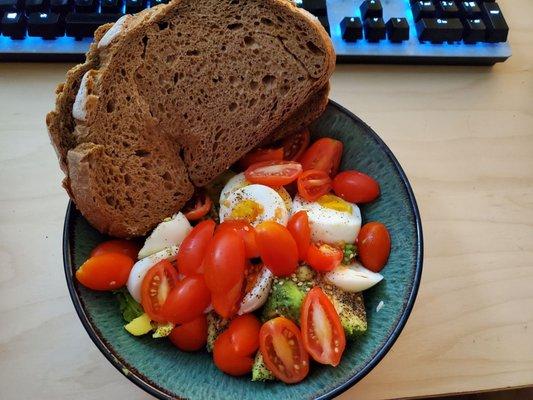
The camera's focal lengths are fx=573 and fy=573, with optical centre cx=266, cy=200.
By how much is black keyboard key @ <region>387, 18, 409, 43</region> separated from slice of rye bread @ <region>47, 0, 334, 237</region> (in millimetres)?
401

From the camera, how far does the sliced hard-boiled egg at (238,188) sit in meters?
1.01

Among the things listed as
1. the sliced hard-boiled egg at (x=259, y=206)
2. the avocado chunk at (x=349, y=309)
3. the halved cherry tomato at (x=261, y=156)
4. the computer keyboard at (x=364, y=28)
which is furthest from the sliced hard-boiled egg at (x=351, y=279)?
the computer keyboard at (x=364, y=28)

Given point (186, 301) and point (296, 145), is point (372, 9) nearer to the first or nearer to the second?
point (296, 145)

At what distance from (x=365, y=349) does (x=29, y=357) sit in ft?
1.94

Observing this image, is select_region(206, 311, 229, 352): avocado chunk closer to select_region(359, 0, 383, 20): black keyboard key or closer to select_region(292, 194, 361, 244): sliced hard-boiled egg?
select_region(292, 194, 361, 244): sliced hard-boiled egg

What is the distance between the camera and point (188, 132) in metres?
1.01

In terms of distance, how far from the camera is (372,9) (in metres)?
1.32

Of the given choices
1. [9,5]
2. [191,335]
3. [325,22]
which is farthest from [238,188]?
[9,5]

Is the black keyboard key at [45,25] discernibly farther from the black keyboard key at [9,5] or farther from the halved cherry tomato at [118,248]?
the halved cherry tomato at [118,248]

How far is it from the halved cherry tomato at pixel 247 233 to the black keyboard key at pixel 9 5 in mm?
747

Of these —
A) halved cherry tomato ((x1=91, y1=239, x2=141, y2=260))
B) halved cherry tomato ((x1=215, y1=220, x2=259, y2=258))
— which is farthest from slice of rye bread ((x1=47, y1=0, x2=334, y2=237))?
halved cherry tomato ((x1=215, y1=220, x2=259, y2=258))

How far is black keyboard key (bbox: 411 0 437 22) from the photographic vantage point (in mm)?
1336

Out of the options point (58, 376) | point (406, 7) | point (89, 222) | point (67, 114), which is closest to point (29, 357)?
point (58, 376)

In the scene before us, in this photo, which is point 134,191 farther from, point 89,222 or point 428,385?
point 428,385
